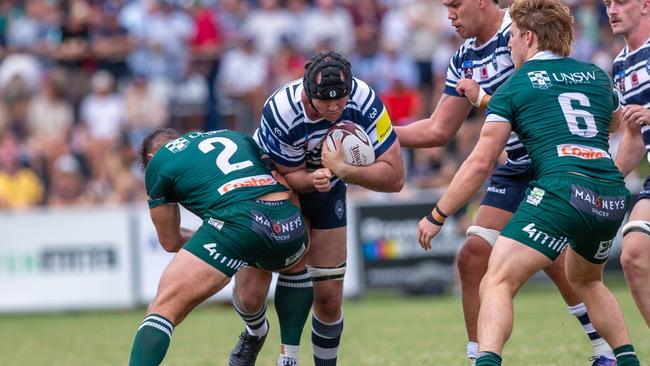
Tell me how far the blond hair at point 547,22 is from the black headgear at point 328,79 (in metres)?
1.08

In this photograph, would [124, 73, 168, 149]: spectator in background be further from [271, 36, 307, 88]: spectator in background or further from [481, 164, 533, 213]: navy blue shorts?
[481, 164, 533, 213]: navy blue shorts

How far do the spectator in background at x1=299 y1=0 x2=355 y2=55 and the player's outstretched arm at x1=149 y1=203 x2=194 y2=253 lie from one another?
11.6m

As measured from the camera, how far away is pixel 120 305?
15.4 metres

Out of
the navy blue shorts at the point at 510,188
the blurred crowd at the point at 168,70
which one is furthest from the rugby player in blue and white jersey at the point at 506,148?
the blurred crowd at the point at 168,70

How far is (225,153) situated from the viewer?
6609 millimetres

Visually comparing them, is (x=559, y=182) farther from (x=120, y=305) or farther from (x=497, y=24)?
(x=120, y=305)

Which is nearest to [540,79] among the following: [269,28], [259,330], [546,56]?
[546,56]

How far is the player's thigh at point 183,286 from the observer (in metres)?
6.15

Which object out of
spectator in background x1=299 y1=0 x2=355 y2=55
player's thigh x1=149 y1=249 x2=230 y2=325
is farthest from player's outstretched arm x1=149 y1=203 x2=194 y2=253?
spectator in background x1=299 y1=0 x2=355 y2=55

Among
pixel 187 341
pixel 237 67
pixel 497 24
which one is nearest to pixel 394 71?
pixel 237 67

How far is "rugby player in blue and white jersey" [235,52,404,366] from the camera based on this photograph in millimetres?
6684

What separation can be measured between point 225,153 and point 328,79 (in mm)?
765

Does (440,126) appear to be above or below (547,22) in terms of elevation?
below

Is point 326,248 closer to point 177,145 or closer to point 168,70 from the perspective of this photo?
point 177,145
